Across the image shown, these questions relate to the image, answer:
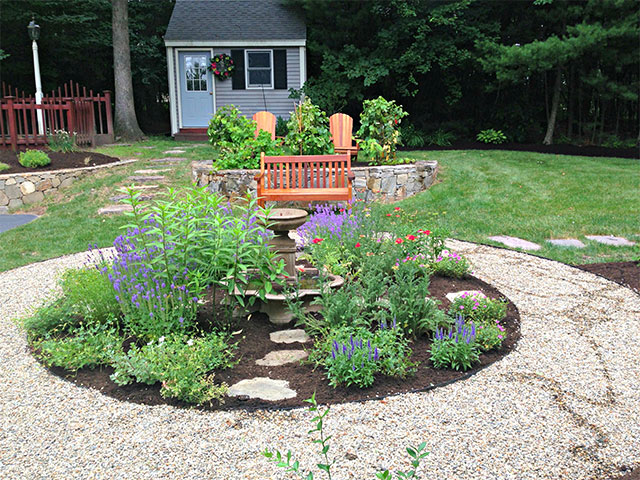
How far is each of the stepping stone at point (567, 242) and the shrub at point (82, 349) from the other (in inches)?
175

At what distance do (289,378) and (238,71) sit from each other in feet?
41.7

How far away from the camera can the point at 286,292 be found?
3.50 meters

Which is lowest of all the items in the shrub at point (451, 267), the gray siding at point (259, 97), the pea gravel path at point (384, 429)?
the pea gravel path at point (384, 429)

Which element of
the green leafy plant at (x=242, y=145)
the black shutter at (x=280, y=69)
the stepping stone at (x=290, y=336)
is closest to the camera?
the stepping stone at (x=290, y=336)

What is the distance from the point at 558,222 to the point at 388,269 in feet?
10.8

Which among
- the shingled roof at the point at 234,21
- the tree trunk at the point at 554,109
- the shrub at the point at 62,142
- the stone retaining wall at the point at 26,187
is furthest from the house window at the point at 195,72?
the tree trunk at the point at 554,109

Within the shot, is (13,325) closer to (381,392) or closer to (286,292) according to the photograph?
(286,292)

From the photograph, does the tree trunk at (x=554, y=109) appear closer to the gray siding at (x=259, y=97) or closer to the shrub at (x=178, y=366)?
the gray siding at (x=259, y=97)

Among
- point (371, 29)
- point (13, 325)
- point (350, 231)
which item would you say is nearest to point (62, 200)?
point (13, 325)

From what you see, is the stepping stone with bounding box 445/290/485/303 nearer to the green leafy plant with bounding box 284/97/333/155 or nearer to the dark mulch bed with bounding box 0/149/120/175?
the green leafy plant with bounding box 284/97/333/155

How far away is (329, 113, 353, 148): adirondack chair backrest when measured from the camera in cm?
838

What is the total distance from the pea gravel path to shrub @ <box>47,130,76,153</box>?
757cm

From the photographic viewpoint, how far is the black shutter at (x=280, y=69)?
14242 millimetres

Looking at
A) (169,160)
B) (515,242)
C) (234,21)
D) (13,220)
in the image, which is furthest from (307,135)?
(234,21)
